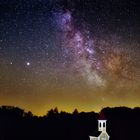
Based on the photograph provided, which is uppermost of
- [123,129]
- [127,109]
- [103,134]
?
[127,109]

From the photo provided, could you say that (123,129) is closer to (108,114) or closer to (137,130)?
(137,130)

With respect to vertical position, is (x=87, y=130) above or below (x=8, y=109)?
below

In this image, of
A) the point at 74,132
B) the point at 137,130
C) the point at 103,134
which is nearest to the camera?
the point at 103,134

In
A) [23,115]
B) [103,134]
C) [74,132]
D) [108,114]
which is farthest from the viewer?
[23,115]

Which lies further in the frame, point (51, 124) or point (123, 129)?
point (51, 124)

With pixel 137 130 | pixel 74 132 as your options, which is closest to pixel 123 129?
pixel 137 130

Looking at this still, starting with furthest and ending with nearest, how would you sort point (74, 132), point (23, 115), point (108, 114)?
1. point (23, 115)
2. point (108, 114)
3. point (74, 132)

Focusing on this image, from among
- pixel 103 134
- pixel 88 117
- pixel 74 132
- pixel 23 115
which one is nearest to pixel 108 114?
pixel 88 117

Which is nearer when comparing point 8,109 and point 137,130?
point 137,130

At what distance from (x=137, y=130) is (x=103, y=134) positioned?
3143 cm

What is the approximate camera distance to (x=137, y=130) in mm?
94125

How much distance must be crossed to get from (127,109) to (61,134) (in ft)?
71.3

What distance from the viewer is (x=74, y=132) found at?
100312mm

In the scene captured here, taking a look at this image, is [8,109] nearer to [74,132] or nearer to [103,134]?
[74,132]
